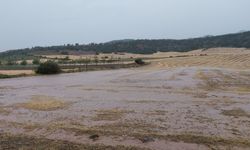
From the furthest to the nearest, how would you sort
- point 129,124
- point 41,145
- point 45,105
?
point 45,105
point 129,124
point 41,145

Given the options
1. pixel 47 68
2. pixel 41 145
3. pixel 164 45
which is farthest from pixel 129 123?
pixel 164 45

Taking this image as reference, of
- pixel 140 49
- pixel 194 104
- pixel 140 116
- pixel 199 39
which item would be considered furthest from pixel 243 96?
pixel 199 39

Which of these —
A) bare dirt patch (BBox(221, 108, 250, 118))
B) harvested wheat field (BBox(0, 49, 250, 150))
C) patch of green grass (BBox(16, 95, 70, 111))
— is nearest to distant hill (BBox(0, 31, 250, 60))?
patch of green grass (BBox(16, 95, 70, 111))

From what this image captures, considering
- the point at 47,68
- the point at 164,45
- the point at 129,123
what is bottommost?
the point at 47,68

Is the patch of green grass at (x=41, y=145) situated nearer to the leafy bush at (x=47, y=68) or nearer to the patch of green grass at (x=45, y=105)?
the patch of green grass at (x=45, y=105)

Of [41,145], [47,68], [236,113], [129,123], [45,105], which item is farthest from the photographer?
[47,68]

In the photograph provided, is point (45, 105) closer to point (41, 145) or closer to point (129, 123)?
point (129, 123)

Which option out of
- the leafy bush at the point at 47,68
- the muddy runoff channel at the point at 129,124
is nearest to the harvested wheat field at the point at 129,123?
the muddy runoff channel at the point at 129,124

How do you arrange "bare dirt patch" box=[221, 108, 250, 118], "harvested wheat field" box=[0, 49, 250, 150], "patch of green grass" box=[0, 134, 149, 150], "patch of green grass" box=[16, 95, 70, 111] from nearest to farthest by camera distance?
"patch of green grass" box=[0, 134, 149, 150], "harvested wheat field" box=[0, 49, 250, 150], "bare dirt patch" box=[221, 108, 250, 118], "patch of green grass" box=[16, 95, 70, 111]

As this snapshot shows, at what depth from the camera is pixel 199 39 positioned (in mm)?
159750

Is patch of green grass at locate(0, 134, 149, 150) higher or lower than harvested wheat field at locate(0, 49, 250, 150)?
higher

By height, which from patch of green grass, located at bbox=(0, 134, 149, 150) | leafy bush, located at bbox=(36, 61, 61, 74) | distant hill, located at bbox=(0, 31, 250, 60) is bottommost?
leafy bush, located at bbox=(36, 61, 61, 74)

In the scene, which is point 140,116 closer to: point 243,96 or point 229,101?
point 229,101

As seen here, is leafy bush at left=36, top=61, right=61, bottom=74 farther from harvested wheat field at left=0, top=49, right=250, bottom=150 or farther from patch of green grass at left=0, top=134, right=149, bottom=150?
patch of green grass at left=0, top=134, right=149, bottom=150
